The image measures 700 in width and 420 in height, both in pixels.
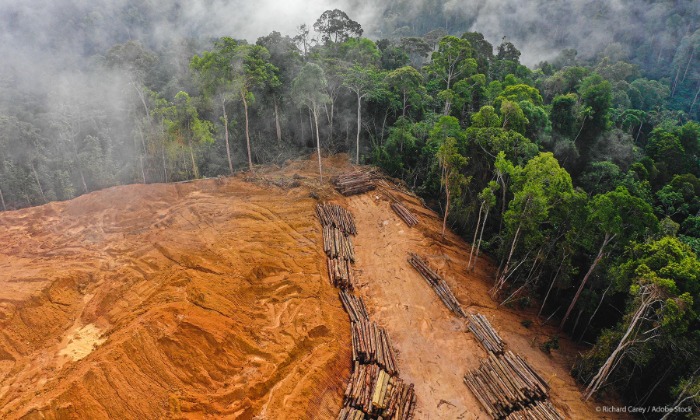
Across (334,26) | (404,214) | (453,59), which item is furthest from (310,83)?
(334,26)

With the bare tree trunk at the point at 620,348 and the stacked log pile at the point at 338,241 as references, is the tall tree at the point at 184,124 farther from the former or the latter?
the bare tree trunk at the point at 620,348

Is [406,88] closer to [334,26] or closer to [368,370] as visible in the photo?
[334,26]

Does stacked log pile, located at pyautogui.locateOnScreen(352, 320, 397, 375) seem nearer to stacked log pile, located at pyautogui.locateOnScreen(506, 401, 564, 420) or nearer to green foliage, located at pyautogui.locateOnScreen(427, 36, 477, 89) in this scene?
stacked log pile, located at pyautogui.locateOnScreen(506, 401, 564, 420)

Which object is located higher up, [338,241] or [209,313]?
[338,241]

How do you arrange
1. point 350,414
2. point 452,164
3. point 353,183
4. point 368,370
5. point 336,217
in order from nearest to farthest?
point 350,414 < point 368,370 < point 452,164 < point 336,217 < point 353,183

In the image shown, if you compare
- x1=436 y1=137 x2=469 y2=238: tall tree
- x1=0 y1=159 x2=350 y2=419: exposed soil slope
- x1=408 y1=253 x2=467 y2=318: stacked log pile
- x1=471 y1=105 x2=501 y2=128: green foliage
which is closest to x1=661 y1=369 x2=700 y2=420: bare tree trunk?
x1=408 y1=253 x2=467 y2=318: stacked log pile

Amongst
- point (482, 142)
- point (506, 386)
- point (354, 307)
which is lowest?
point (506, 386)
